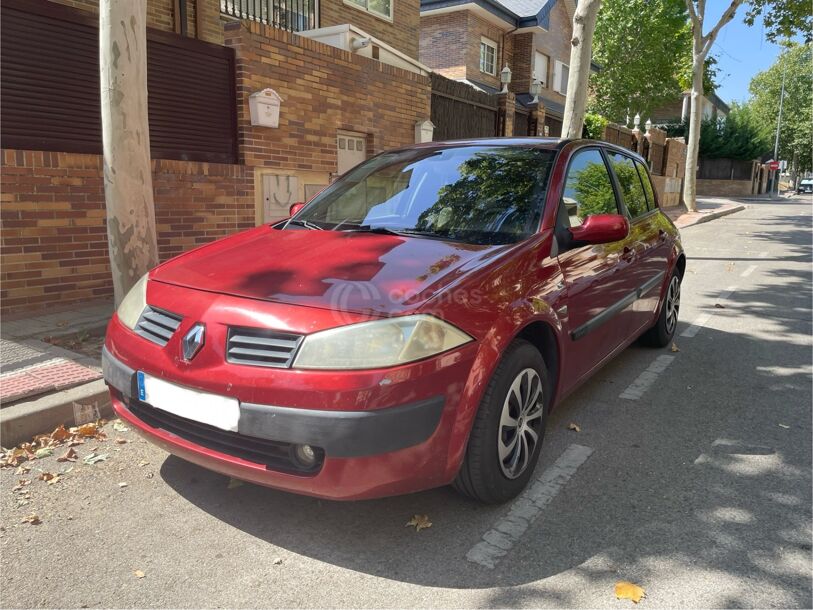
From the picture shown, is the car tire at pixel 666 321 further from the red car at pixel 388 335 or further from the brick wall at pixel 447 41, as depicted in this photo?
the brick wall at pixel 447 41

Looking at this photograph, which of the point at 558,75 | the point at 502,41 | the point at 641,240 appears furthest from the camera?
the point at 558,75

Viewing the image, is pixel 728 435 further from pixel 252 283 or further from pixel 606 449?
pixel 252 283

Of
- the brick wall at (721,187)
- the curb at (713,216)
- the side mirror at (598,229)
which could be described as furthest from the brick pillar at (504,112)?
the brick wall at (721,187)

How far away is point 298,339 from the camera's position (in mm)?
2293

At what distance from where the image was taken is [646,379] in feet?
15.2

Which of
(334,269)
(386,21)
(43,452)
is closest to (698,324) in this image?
(334,269)

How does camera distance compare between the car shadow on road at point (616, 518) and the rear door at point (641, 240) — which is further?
the rear door at point (641, 240)

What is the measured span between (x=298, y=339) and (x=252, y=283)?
1.49 ft

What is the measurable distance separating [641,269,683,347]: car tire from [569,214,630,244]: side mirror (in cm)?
215

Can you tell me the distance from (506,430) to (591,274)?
46.6 inches

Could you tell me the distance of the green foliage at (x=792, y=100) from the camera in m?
63.1

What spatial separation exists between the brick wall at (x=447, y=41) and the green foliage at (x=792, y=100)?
2005 inches

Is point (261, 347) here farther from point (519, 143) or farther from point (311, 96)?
point (311, 96)

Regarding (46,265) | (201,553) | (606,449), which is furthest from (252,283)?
(46,265)
